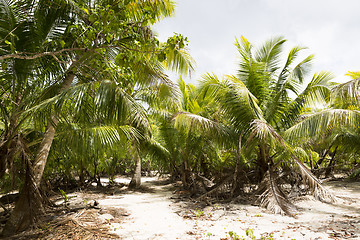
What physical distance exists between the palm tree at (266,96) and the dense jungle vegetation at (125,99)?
0.10 ft

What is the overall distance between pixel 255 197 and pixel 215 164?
14.7ft

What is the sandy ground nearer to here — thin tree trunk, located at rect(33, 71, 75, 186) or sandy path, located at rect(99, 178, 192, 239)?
sandy path, located at rect(99, 178, 192, 239)

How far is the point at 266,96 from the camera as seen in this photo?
7.14 m

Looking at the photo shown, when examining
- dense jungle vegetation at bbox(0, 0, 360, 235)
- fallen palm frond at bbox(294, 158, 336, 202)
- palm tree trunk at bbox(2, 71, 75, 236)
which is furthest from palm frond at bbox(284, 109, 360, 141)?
palm tree trunk at bbox(2, 71, 75, 236)

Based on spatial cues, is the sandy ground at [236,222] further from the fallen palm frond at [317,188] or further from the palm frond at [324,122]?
the palm frond at [324,122]

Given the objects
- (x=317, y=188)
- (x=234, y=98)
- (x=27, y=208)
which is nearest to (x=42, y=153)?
(x=27, y=208)

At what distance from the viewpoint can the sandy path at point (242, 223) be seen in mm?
3885

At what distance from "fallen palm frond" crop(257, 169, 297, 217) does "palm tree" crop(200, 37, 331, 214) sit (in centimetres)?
3

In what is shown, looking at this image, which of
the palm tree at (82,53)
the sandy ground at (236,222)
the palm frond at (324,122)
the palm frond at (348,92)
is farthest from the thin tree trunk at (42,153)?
the palm frond at (348,92)

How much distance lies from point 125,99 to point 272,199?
14.1 ft

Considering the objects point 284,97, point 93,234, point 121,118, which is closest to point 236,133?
point 284,97

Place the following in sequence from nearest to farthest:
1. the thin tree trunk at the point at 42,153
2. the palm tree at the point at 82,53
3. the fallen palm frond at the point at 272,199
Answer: the palm tree at the point at 82,53, the thin tree trunk at the point at 42,153, the fallen palm frond at the point at 272,199

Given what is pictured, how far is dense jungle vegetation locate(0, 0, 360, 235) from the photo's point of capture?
3738 mm

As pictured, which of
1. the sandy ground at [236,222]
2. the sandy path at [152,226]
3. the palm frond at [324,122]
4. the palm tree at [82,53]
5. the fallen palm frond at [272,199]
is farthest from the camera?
the fallen palm frond at [272,199]
